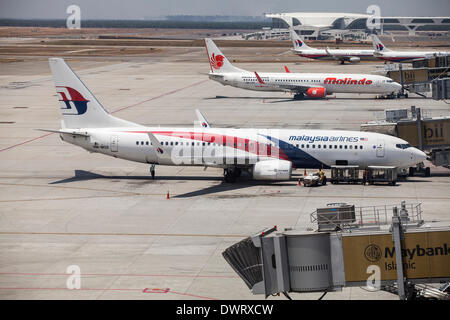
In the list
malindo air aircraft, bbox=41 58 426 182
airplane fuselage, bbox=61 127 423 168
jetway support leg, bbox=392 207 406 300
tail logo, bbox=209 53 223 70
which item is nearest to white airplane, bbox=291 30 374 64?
tail logo, bbox=209 53 223 70

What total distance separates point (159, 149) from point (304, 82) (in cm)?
5622

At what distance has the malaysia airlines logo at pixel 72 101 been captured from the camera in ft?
190

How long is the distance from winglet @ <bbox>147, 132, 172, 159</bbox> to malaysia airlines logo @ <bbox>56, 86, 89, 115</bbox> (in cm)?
719

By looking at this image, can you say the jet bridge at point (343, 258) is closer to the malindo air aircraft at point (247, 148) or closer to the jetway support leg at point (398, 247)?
the jetway support leg at point (398, 247)

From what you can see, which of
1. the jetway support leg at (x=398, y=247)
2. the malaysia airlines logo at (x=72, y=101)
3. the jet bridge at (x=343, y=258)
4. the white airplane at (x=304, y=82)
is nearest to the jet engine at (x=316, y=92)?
the white airplane at (x=304, y=82)

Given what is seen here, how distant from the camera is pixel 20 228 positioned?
1715 inches

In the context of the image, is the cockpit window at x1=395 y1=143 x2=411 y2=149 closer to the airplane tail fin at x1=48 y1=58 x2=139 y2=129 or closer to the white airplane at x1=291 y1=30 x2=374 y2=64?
the airplane tail fin at x1=48 y1=58 x2=139 y2=129

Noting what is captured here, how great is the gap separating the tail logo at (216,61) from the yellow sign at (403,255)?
86.6 m

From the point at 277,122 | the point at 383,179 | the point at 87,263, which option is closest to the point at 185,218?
the point at 87,263

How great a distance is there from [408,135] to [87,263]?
104 ft

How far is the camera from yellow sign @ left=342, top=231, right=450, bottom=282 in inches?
983
